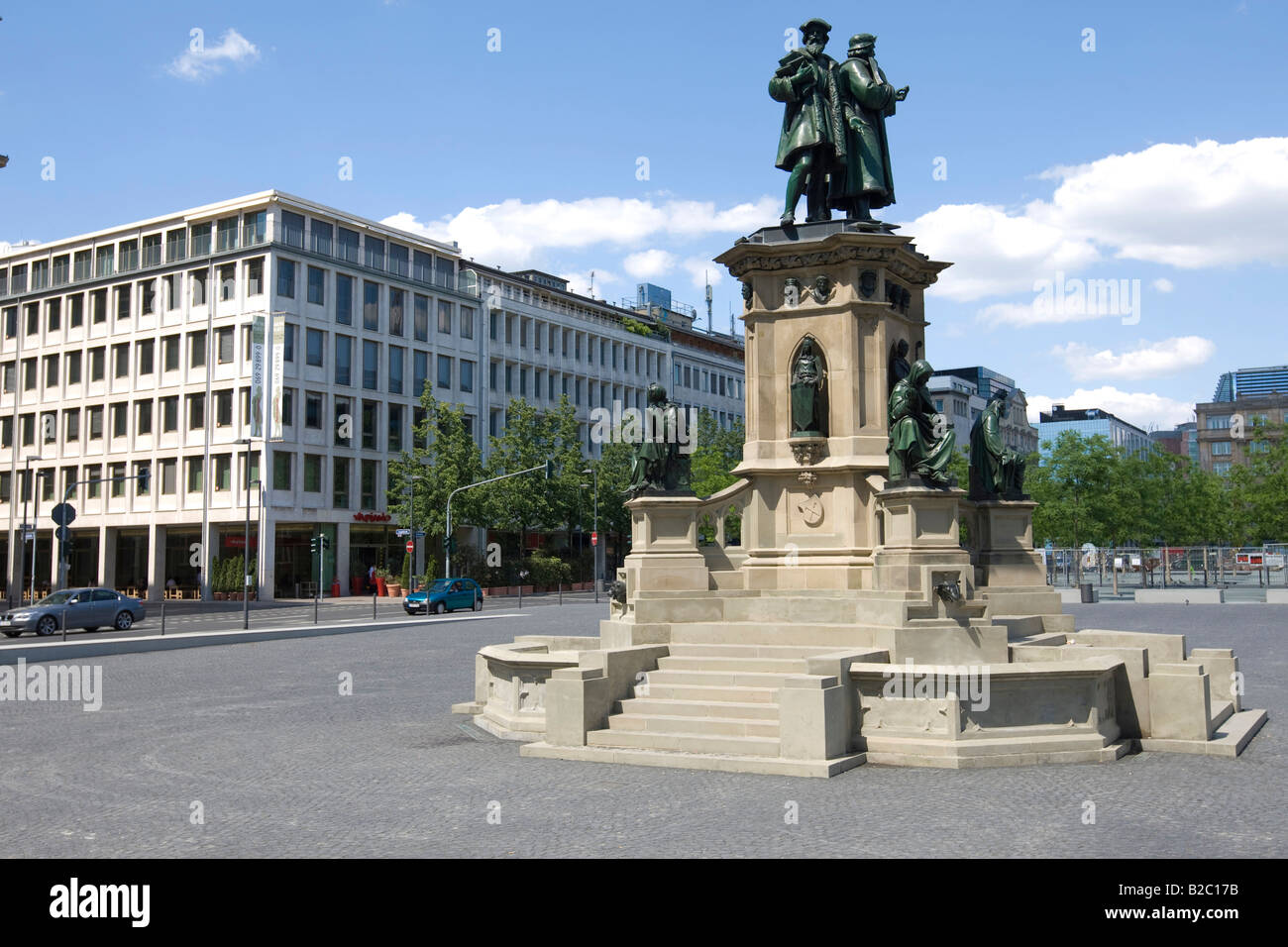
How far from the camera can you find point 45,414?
67.2 m

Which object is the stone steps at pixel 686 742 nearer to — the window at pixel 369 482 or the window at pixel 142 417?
the window at pixel 369 482

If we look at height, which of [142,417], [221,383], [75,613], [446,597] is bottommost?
[446,597]

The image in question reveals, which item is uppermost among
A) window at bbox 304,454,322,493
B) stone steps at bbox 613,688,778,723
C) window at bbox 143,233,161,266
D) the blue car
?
window at bbox 143,233,161,266

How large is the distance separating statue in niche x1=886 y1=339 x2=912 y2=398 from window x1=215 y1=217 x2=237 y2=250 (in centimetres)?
5179

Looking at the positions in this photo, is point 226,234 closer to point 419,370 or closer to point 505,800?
point 419,370

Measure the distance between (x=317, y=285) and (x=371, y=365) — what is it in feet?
17.6

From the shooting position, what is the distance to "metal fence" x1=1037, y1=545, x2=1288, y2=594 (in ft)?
164

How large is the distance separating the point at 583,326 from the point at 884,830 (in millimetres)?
74832

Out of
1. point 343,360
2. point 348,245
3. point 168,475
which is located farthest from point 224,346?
point 348,245

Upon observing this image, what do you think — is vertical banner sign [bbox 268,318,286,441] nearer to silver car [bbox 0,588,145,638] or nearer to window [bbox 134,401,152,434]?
window [bbox 134,401,152,434]

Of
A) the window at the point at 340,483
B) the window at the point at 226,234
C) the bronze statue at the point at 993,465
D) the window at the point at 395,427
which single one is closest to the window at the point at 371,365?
the window at the point at 395,427

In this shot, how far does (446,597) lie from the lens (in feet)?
150

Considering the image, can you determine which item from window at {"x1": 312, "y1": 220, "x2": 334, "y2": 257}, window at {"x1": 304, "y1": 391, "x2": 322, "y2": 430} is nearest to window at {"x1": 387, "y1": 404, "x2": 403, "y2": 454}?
window at {"x1": 304, "y1": 391, "x2": 322, "y2": 430}
